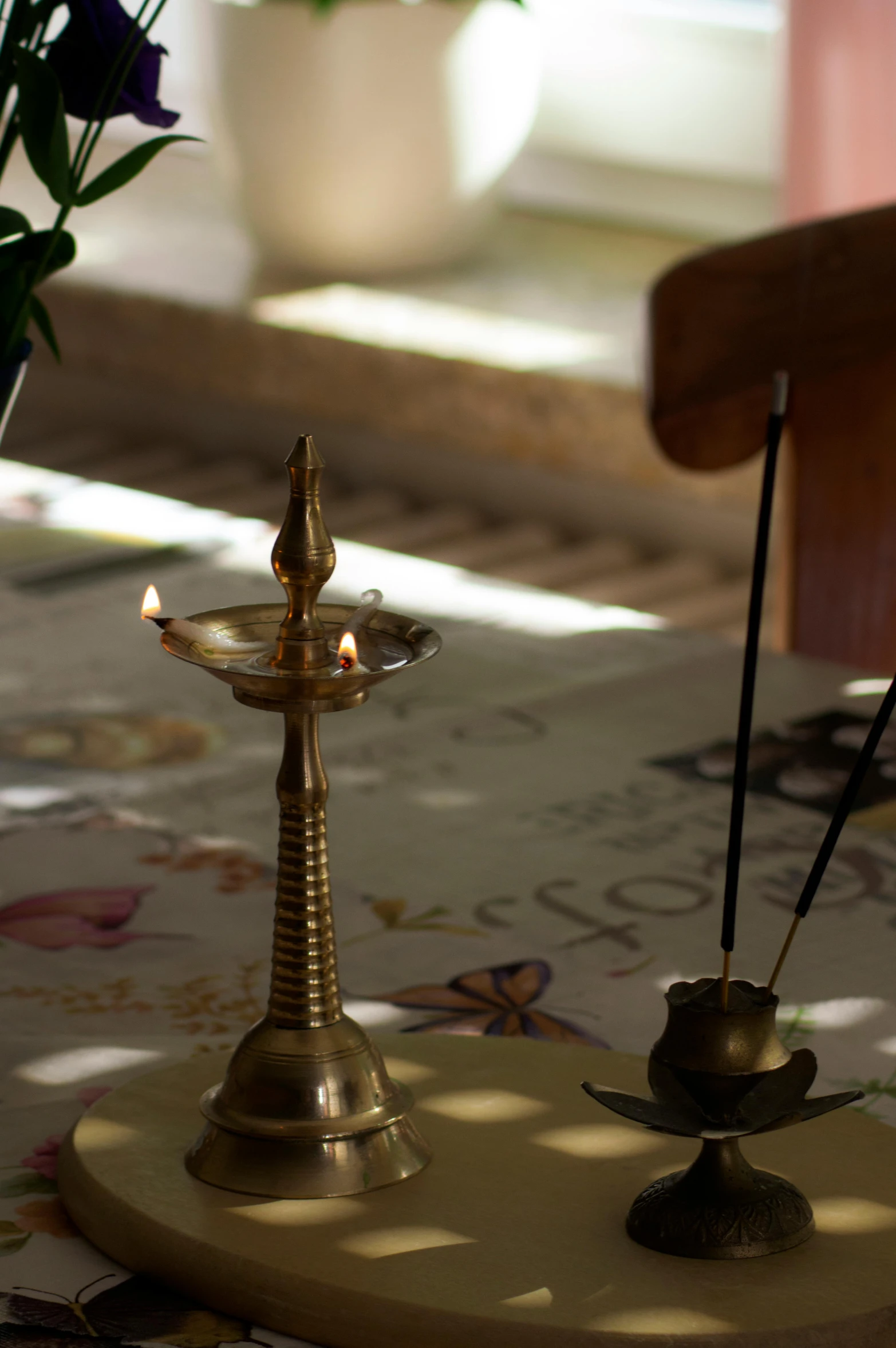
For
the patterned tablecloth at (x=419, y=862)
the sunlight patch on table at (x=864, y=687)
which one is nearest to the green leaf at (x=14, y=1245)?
the patterned tablecloth at (x=419, y=862)

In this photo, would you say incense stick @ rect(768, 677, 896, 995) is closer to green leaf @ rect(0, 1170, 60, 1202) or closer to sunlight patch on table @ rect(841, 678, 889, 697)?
green leaf @ rect(0, 1170, 60, 1202)

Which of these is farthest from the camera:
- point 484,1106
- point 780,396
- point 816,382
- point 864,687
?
point 816,382

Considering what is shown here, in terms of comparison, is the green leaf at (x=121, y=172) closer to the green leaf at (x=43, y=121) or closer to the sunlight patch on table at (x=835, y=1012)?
the green leaf at (x=43, y=121)

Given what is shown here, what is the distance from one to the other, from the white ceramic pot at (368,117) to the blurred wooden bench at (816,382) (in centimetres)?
121

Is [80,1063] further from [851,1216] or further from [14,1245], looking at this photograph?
[851,1216]

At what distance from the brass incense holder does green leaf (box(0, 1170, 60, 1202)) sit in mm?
46

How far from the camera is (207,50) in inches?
89.9

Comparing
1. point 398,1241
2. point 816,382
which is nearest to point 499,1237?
point 398,1241

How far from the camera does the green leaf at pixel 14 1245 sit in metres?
0.41

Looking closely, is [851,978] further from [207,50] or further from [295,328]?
[207,50]

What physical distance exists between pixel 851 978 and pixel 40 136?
352mm

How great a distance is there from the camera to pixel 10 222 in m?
0.56

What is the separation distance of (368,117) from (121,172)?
1781mm

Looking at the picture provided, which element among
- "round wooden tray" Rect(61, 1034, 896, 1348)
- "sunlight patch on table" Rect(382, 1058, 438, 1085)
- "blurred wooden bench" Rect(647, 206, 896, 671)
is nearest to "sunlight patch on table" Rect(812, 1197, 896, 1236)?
"round wooden tray" Rect(61, 1034, 896, 1348)
